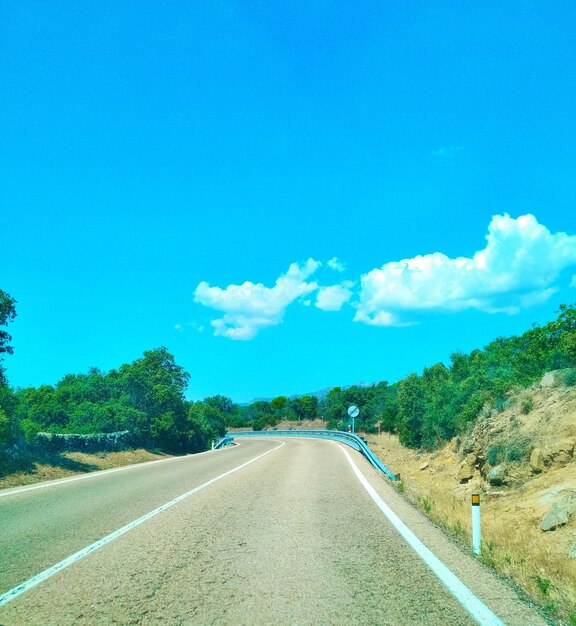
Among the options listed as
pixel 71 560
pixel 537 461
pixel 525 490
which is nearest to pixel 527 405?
pixel 537 461

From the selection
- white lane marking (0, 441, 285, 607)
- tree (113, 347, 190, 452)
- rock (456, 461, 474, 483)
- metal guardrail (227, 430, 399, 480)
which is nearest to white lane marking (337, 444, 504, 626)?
white lane marking (0, 441, 285, 607)

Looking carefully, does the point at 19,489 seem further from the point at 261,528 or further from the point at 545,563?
the point at 545,563

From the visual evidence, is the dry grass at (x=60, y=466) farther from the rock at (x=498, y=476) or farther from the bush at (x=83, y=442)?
the rock at (x=498, y=476)

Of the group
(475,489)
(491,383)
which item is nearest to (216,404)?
(491,383)

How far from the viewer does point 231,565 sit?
19.4 feet

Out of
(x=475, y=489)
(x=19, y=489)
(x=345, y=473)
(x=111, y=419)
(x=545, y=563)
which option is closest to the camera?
(x=545, y=563)

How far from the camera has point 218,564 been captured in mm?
5941

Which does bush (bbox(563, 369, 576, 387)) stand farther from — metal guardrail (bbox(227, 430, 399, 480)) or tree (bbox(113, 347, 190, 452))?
tree (bbox(113, 347, 190, 452))

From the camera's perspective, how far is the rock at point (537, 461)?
13023 mm

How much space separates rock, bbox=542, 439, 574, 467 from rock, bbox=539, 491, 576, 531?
3.13 m

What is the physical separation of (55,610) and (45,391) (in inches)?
1506

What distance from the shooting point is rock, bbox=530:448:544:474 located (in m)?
13.0

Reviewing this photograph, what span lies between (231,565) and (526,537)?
5.63 meters

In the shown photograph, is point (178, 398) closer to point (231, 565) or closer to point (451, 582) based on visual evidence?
point (231, 565)
